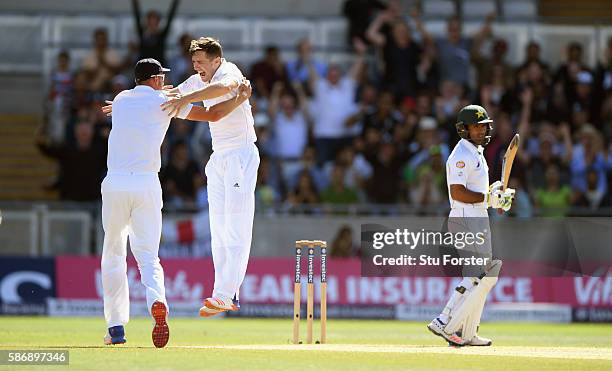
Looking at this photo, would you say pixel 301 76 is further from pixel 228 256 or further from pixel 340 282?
pixel 228 256

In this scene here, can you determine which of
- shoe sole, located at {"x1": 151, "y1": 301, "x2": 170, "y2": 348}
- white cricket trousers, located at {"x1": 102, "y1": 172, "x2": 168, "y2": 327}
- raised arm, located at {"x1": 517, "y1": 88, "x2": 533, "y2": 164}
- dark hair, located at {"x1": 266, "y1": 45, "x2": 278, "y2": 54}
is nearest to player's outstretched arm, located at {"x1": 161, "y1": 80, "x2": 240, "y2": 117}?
white cricket trousers, located at {"x1": 102, "y1": 172, "x2": 168, "y2": 327}

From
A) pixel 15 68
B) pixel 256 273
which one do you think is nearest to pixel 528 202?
pixel 256 273

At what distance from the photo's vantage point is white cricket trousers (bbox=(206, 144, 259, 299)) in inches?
491

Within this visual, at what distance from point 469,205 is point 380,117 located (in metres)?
9.29

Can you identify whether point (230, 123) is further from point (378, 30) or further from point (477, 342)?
point (378, 30)

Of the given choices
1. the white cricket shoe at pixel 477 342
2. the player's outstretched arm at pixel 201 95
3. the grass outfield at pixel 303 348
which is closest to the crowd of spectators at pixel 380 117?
the grass outfield at pixel 303 348

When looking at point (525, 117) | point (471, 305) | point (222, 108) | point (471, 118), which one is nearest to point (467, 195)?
point (471, 118)

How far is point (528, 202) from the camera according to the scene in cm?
2072

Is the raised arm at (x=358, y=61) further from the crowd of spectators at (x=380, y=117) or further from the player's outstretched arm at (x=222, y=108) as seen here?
the player's outstretched arm at (x=222, y=108)

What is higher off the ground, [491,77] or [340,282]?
[491,77]

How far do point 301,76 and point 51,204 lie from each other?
5.09 m

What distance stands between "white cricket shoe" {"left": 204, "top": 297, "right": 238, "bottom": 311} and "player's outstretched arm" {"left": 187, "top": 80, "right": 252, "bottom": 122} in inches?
64.1

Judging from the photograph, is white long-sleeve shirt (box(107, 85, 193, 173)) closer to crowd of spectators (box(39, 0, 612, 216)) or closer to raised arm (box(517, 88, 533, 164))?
crowd of spectators (box(39, 0, 612, 216))

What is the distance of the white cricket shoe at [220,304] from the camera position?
1233 cm
